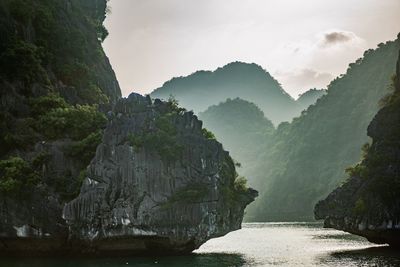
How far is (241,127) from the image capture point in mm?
157250

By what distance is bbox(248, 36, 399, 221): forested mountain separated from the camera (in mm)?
97750

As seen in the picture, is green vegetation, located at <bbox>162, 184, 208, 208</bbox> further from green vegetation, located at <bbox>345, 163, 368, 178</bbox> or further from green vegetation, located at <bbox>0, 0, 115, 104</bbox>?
green vegetation, located at <bbox>0, 0, 115, 104</bbox>

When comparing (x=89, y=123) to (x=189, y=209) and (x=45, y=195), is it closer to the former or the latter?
(x=45, y=195)

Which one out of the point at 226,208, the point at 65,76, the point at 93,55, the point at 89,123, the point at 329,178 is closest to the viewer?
the point at 226,208

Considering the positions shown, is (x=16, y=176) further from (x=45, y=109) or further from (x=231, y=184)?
(x=231, y=184)

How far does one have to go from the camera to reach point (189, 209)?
32344 mm

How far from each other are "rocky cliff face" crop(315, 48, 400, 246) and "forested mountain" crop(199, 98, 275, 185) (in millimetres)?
100256

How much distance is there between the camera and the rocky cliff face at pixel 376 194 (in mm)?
33750

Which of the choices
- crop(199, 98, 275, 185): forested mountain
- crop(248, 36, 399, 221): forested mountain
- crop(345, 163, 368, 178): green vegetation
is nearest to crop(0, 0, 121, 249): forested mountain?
crop(345, 163, 368, 178): green vegetation

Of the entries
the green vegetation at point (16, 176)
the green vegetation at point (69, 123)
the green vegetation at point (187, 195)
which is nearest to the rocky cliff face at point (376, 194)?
the green vegetation at point (187, 195)

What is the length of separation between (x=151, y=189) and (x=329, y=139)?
256 feet

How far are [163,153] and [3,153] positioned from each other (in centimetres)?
1163

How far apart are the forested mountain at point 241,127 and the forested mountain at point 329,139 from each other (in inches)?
1114

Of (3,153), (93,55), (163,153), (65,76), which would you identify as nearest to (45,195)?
(3,153)
